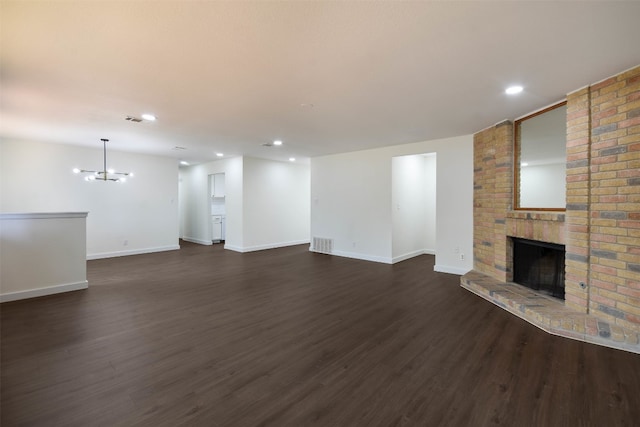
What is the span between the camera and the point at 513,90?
119 inches

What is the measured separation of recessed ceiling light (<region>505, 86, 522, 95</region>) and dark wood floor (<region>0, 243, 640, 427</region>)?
253cm

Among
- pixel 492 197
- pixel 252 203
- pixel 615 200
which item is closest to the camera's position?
pixel 615 200

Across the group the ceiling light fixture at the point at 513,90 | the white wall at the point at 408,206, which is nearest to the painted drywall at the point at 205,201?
the white wall at the point at 408,206

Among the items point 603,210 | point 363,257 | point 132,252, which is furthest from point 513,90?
point 132,252

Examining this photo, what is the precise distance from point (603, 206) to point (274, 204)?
22.2 ft

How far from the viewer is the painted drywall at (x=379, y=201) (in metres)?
5.07

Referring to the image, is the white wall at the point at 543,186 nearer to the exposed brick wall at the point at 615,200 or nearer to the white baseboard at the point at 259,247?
the exposed brick wall at the point at 615,200

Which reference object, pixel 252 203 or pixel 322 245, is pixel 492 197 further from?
pixel 252 203

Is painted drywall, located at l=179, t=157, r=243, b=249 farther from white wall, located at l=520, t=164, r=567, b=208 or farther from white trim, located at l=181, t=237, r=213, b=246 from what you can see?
white wall, located at l=520, t=164, r=567, b=208

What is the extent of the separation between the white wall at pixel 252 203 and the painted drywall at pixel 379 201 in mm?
1229

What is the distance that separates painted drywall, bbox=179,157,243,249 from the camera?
755 cm

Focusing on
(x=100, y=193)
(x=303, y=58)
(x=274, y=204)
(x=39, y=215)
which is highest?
(x=303, y=58)

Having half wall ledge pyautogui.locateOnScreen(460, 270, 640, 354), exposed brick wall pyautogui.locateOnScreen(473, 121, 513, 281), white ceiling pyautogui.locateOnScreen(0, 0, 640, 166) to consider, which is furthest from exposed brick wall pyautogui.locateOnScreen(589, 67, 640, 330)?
exposed brick wall pyautogui.locateOnScreen(473, 121, 513, 281)

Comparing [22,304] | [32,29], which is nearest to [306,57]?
[32,29]
